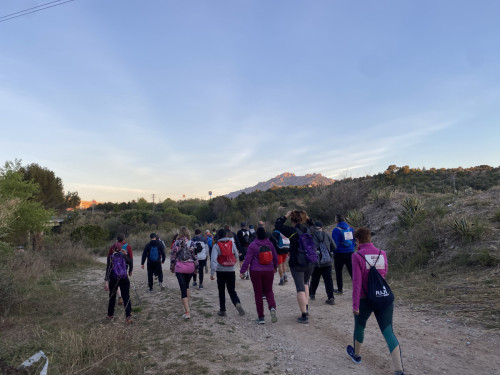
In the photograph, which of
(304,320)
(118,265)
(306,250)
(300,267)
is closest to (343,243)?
(306,250)

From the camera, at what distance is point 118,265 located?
6.86 meters

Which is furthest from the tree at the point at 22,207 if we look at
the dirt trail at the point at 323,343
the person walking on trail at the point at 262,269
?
the person walking on trail at the point at 262,269

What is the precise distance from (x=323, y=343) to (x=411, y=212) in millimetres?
9902

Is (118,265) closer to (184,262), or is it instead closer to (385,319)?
(184,262)

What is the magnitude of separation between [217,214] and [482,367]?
4601cm

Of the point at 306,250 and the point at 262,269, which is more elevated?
the point at 306,250

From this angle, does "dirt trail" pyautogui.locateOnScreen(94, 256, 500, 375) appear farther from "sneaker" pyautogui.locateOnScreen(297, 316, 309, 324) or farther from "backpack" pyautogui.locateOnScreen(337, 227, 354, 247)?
"backpack" pyautogui.locateOnScreen(337, 227, 354, 247)

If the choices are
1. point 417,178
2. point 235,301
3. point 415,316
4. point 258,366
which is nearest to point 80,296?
point 235,301

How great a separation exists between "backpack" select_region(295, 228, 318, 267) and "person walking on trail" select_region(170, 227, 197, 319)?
2317 millimetres

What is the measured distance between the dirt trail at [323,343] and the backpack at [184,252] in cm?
127

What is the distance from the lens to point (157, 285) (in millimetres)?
11438

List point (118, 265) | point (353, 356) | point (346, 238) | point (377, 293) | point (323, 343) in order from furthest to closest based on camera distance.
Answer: point (346, 238) → point (118, 265) → point (323, 343) → point (353, 356) → point (377, 293)

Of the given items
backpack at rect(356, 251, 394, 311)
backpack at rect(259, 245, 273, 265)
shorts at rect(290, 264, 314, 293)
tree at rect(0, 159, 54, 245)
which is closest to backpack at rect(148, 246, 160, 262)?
backpack at rect(259, 245, 273, 265)

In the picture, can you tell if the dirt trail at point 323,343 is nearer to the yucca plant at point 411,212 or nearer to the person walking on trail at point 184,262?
the person walking on trail at point 184,262
